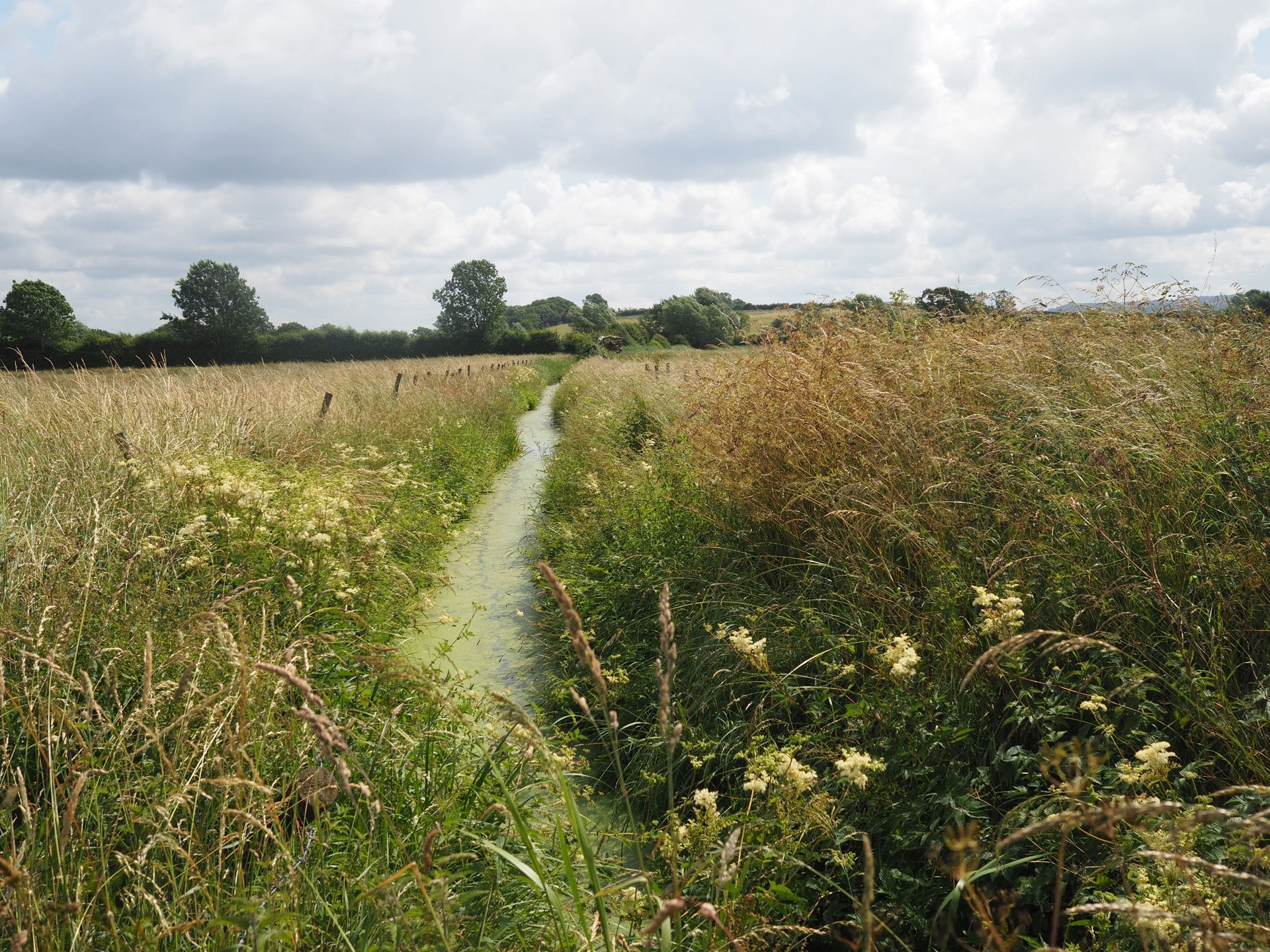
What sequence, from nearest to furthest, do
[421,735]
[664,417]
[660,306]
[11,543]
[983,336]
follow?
[421,735]
[11,543]
[983,336]
[664,417]
[660,306]

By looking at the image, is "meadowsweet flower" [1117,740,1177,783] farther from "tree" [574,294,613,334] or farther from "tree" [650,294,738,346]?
"tree" [574,294,613,334]

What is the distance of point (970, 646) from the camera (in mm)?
3170

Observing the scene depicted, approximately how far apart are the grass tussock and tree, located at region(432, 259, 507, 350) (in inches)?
2351

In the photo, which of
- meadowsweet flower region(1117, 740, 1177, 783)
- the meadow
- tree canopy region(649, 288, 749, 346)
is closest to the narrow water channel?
the meadow

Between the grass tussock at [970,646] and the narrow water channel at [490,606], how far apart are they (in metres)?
0.49

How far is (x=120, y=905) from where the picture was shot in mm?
2348

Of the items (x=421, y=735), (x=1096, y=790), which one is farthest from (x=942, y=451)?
(x=421, y=735)

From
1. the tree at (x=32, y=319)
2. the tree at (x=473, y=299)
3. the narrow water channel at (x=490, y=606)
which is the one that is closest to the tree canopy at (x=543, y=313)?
the tree at (x=473, y=299)

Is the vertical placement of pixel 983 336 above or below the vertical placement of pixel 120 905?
above

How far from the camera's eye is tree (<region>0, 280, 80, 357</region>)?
129 ft

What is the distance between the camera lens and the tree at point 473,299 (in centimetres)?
6328

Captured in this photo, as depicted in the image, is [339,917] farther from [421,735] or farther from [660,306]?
[660,306]

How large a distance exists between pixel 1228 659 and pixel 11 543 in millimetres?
5462

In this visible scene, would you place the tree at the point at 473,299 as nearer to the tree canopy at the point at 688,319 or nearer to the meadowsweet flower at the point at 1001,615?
the tree canopy at the point at 688,319
